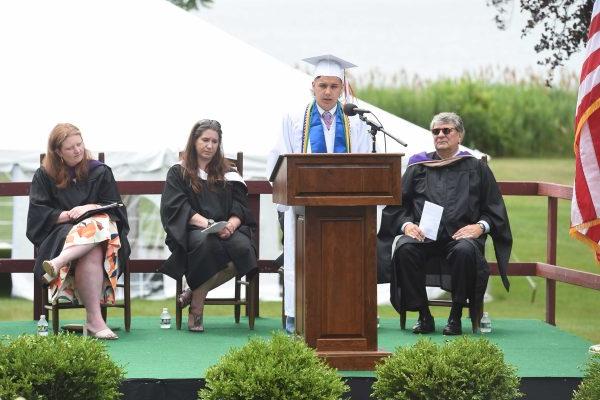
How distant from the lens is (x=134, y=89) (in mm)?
15531

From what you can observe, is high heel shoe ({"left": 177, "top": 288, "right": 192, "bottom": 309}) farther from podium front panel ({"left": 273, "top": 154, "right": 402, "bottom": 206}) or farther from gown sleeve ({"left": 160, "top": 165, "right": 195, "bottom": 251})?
podium front panel ({"left": 273, "top": 154, "right": 402, "bottom": 206})

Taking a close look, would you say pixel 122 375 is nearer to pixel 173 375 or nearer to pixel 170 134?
pixel 173 375

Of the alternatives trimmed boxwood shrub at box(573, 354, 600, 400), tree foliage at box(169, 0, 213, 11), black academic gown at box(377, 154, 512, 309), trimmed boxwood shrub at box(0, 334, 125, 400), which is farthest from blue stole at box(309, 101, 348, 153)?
tree foliage at box(169, 0, 213, 11)

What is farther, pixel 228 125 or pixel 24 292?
pixel 24 292

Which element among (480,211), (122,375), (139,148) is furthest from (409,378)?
(139,148)

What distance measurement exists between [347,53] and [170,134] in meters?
13.3

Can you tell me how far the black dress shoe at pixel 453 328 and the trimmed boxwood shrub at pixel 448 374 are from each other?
2567 millimetres

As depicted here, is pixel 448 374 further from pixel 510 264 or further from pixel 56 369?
pixel 510 264

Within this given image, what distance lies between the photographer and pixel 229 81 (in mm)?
15852

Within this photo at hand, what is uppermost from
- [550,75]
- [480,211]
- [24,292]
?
[550,75]

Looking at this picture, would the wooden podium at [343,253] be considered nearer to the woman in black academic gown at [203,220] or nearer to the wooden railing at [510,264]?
the woman in black academic gown at [203,220]

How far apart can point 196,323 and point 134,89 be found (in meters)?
6.09

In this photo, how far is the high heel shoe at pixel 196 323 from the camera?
987cm

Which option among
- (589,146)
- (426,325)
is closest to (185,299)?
(426,325)
